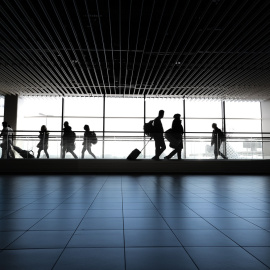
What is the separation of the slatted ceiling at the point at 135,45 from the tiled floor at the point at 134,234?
13.8 ft

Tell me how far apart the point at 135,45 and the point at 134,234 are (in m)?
6.98

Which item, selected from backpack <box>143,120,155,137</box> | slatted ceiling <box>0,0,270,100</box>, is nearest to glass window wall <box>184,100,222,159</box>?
slatted ceiling <box>0,0,270,100</box>

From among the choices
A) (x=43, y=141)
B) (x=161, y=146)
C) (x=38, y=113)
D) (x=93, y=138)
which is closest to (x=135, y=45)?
(x=161, y=146)

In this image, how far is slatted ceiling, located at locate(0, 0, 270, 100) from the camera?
6.60 metres

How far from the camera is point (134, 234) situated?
8.52 feet

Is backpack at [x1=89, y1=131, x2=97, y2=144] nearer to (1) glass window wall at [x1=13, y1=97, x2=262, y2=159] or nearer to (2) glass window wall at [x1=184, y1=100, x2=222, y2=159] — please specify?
(1) glass window wall at [x1=13, y1=97, x2=262, y2=159]

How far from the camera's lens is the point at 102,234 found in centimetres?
260

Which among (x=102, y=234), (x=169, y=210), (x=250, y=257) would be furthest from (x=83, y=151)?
(x=250, y=257)

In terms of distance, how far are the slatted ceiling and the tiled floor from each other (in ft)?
13.8

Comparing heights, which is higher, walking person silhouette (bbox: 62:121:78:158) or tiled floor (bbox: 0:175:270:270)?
walking person silhouette (bbox: 62:121:78:158)

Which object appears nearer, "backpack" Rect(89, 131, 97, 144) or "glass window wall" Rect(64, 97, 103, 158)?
"backpack" Rect(89, 131, 97, 144)

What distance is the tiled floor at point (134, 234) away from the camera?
1.95 m

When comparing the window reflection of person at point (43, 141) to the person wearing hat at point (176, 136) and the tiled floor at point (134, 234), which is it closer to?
the person wearing hat at point (176, 136)

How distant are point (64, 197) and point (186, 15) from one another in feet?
16.7
